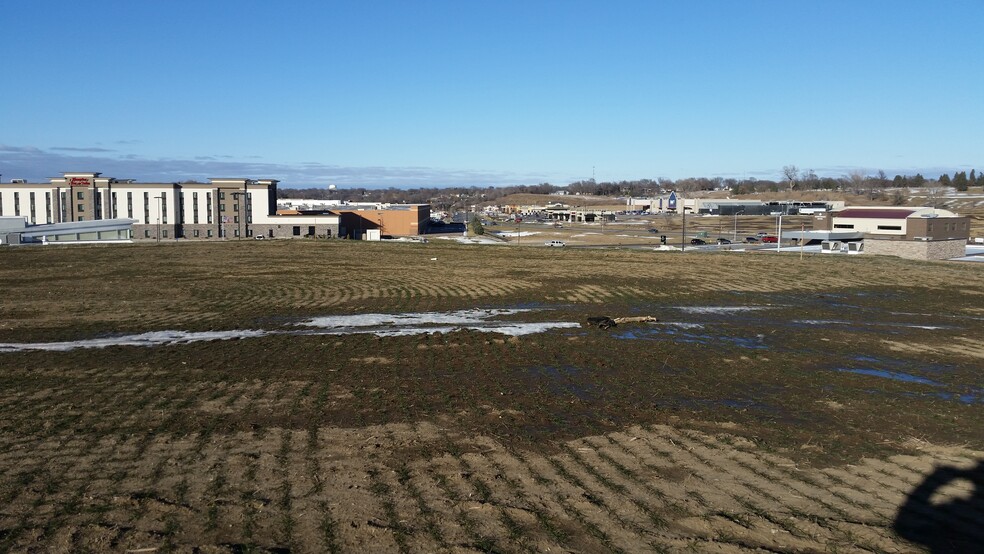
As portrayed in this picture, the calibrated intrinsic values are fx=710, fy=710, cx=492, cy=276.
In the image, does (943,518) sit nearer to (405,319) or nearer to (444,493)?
(444,493)

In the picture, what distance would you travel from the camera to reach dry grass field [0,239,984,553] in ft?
24.1

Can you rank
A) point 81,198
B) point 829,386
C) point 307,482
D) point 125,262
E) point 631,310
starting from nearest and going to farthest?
point 307,482
point 829,386
point 631,310
point 125,262
point 81,198

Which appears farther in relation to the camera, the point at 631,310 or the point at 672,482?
the point at 631,310

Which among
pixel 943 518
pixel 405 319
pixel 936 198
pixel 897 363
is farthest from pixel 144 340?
pixel 936 198

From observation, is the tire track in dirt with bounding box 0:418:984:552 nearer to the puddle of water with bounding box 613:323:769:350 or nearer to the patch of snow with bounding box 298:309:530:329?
the puddle of water with bounding box 613:323:769:350

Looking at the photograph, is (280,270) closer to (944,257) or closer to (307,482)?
(307,482)

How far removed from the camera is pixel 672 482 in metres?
8.80

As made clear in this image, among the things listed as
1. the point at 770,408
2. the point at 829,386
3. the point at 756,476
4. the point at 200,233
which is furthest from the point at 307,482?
the point at 200,233

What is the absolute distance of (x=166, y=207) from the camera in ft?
268

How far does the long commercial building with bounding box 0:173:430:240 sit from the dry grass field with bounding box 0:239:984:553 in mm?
58466

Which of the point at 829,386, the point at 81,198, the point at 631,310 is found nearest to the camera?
the point at 829,386

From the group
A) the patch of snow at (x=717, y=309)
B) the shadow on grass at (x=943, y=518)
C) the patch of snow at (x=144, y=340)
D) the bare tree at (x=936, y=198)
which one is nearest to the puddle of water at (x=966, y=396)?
the shadow on grass at (x=943, y=518)

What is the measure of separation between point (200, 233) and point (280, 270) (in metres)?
48.8

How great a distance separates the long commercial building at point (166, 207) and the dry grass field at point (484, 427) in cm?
5847
